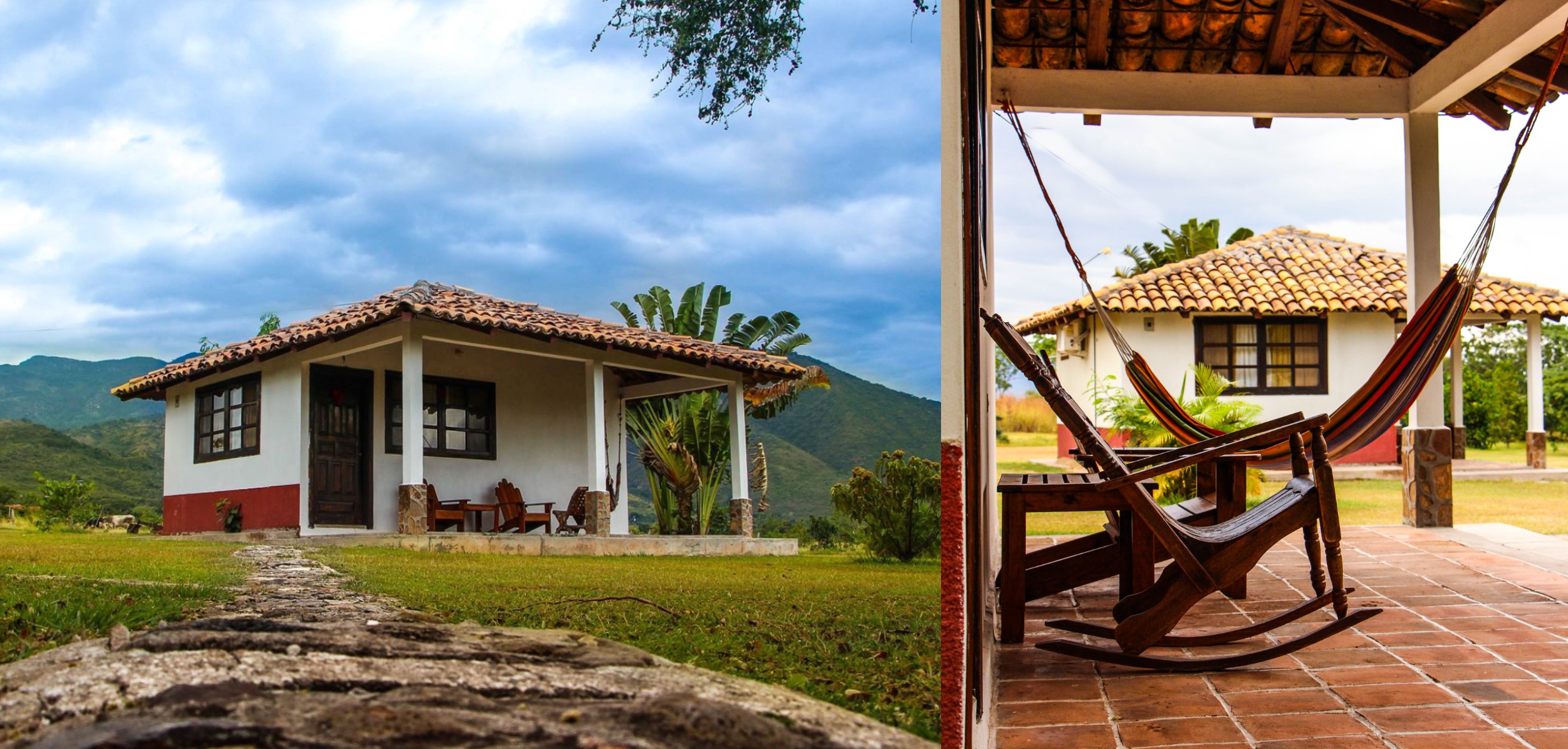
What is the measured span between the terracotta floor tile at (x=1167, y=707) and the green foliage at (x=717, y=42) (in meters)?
1.91

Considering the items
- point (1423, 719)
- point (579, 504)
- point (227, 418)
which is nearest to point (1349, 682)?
point (1423, 719)

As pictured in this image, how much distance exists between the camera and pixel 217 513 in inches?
102

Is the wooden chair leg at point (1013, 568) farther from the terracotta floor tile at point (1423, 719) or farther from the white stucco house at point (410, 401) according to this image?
the terracotta floor tile at point (1423, 719)

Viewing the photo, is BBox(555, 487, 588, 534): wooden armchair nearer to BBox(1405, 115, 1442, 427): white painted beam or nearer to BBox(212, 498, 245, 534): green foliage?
BBox(212, 498, 245, 534): green foliage

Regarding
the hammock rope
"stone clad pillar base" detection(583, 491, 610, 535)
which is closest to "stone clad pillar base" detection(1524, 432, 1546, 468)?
the hammock rope

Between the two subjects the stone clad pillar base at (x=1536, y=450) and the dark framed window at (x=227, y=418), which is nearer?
the dark framed window at (x=227, y=418)

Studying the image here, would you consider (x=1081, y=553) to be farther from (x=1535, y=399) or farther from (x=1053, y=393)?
(x=1535, y=399)

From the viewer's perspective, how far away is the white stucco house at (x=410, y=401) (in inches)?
111

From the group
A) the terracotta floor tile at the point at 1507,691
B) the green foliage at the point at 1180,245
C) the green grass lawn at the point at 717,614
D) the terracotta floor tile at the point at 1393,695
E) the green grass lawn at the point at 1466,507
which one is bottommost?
the green grass lawn at the point at 1466,507

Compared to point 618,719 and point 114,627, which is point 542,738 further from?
point 114,627

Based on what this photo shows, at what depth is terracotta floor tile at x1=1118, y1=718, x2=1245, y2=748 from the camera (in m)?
2.70

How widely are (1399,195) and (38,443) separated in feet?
73.3

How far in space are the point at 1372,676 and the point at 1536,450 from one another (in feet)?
47.2

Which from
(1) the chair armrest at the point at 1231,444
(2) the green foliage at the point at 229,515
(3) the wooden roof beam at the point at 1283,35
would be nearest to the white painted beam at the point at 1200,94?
(3) the wooden roof beam at the point at 1283,35
